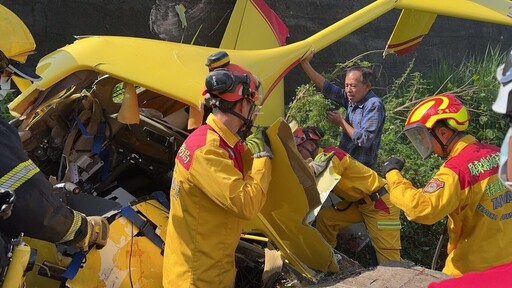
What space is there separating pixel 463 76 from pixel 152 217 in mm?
6592

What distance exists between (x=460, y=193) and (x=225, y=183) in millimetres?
1421

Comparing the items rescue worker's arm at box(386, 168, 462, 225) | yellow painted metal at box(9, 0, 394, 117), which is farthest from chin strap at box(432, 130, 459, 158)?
yellow painted metal at box(9, 0, 394, 117)

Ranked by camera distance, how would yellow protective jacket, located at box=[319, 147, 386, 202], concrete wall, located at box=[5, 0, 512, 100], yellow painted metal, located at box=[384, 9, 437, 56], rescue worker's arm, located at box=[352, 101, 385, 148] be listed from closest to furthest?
yellow protective jacket, located at box=[319, 147, 386, 202] → rescue worker's arm, located at box=[352, 101, 385, 148] → yellow painted metal, located at box=[384, 9, 437, 56] → concrete wall, located at box=[5, 0, 512, 100]

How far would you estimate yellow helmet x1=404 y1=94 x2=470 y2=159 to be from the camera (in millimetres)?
3818

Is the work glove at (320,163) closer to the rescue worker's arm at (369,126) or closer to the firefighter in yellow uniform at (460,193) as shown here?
the firefighter in yellow uniform at (460,193)

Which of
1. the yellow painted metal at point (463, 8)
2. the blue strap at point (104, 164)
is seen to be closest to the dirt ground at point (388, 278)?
the blue strap at point (104, 164)

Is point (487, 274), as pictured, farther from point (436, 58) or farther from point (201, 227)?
point (436, 58)

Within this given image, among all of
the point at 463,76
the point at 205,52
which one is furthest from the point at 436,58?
the point at 205,52

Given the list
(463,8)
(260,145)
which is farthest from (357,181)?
(463,8)

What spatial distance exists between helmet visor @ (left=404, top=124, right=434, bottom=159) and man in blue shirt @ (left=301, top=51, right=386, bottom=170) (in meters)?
1.24

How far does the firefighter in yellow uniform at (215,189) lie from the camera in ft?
10.1

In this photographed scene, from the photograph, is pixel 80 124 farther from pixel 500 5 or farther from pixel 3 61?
pixel 500 5

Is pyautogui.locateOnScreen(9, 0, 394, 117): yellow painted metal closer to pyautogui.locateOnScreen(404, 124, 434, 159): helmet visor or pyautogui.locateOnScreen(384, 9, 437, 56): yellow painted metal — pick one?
pyautogui.locateOnScreen(404, 124, 434, 159): helmet visor

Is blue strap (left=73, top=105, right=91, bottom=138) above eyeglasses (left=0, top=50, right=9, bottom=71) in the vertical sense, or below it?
below
